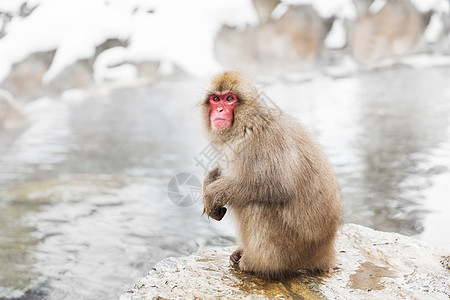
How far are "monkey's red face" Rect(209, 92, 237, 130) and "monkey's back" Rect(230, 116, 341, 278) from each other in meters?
0.15

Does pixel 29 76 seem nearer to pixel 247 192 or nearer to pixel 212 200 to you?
pixel 212 200

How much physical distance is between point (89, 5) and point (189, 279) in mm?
7005

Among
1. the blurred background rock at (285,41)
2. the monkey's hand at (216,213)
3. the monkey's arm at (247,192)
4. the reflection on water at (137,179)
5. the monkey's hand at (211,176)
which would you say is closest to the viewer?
the monkey's arm at (247,192)

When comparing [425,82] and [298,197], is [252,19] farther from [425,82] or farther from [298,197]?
[298,197]

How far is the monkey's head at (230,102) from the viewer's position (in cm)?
216

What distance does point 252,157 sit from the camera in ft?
6.94

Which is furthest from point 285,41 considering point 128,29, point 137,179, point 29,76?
point 137,179

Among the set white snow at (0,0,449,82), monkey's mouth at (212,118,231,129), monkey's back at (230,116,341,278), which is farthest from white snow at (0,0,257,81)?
monkey's back at (230,116,341,278)

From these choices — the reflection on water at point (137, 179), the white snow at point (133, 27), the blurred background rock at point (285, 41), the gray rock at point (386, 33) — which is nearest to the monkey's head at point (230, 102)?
the reflection on water at point (137, 179)

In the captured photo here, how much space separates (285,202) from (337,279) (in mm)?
529

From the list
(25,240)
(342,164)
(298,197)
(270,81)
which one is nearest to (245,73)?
(298,197)

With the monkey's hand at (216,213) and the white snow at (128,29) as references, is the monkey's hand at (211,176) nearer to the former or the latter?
the monkey's hand at (216,213)

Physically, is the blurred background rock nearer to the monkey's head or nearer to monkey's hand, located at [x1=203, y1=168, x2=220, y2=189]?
monkey's hand, located at [x1=203, y1=168, x2=220, y2=189]

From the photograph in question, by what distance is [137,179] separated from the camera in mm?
5641
